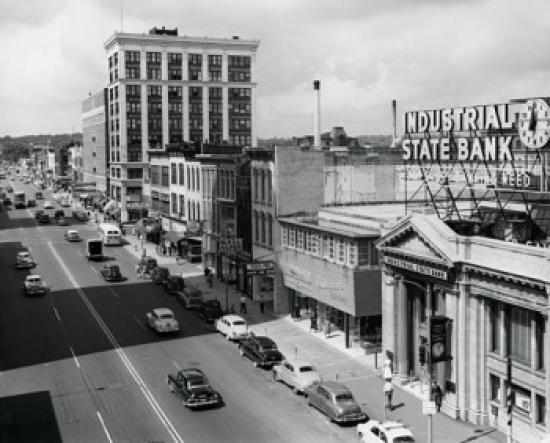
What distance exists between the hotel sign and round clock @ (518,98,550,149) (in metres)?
8.05

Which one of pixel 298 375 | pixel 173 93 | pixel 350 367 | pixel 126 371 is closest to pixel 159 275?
pixel 126 371

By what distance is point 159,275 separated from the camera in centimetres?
8088

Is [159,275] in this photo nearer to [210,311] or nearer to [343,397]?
[210,311]

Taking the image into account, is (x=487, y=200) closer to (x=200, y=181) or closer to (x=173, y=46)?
(x=200, y=181)

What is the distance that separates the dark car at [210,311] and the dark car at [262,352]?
11403mm

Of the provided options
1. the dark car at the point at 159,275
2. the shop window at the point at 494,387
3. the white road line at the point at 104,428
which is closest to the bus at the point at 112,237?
the dark car at the point at 159,275

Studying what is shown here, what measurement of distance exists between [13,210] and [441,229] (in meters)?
155

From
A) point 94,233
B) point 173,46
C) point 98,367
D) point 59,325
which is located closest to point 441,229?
point 98,367

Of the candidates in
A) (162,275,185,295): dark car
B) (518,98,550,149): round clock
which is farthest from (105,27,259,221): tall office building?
(518,98,550,149): round clock

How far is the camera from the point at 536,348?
1419 inches

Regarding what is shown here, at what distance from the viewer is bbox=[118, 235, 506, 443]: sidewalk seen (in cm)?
3794

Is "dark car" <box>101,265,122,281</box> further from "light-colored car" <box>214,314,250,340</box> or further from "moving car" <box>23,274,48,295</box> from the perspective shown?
"light-colored car" <box>214,314,250,340</box>

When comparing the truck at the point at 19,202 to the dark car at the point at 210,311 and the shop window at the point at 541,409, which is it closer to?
the dark car at the point at 210,311

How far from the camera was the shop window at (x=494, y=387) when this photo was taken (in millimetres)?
38713
